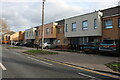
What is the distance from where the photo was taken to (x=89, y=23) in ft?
76.4

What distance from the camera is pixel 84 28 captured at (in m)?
24.5

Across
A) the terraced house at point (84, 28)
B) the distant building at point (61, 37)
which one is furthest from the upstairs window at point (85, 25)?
the distant building at point (61, 37)

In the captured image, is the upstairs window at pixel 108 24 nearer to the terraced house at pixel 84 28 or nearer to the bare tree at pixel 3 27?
the terraced house at pixel 84 28

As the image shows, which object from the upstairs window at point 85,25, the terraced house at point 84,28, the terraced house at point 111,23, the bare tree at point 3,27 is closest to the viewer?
the terraced house at point 111,23

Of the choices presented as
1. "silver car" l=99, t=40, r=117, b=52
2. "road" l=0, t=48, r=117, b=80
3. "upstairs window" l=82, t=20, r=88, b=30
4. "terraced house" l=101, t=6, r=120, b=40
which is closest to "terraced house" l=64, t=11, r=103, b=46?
"upstairs window" l=82, t=20, r=88, b=30

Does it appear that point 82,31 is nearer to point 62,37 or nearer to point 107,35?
point 107,35

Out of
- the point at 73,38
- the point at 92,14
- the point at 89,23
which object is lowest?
the point at 73,38

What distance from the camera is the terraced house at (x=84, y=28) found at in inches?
862

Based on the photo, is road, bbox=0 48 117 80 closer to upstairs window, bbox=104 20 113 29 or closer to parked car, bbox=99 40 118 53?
parked car, bbox=99 40 118 53

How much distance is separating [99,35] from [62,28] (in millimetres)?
12111

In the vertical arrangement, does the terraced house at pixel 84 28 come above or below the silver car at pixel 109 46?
above

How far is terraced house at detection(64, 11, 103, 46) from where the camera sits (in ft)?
71.8

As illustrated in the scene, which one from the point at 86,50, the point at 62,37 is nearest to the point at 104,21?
the point at 86,50

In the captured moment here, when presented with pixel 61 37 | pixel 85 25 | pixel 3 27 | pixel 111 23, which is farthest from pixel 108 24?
pixel 3 27
